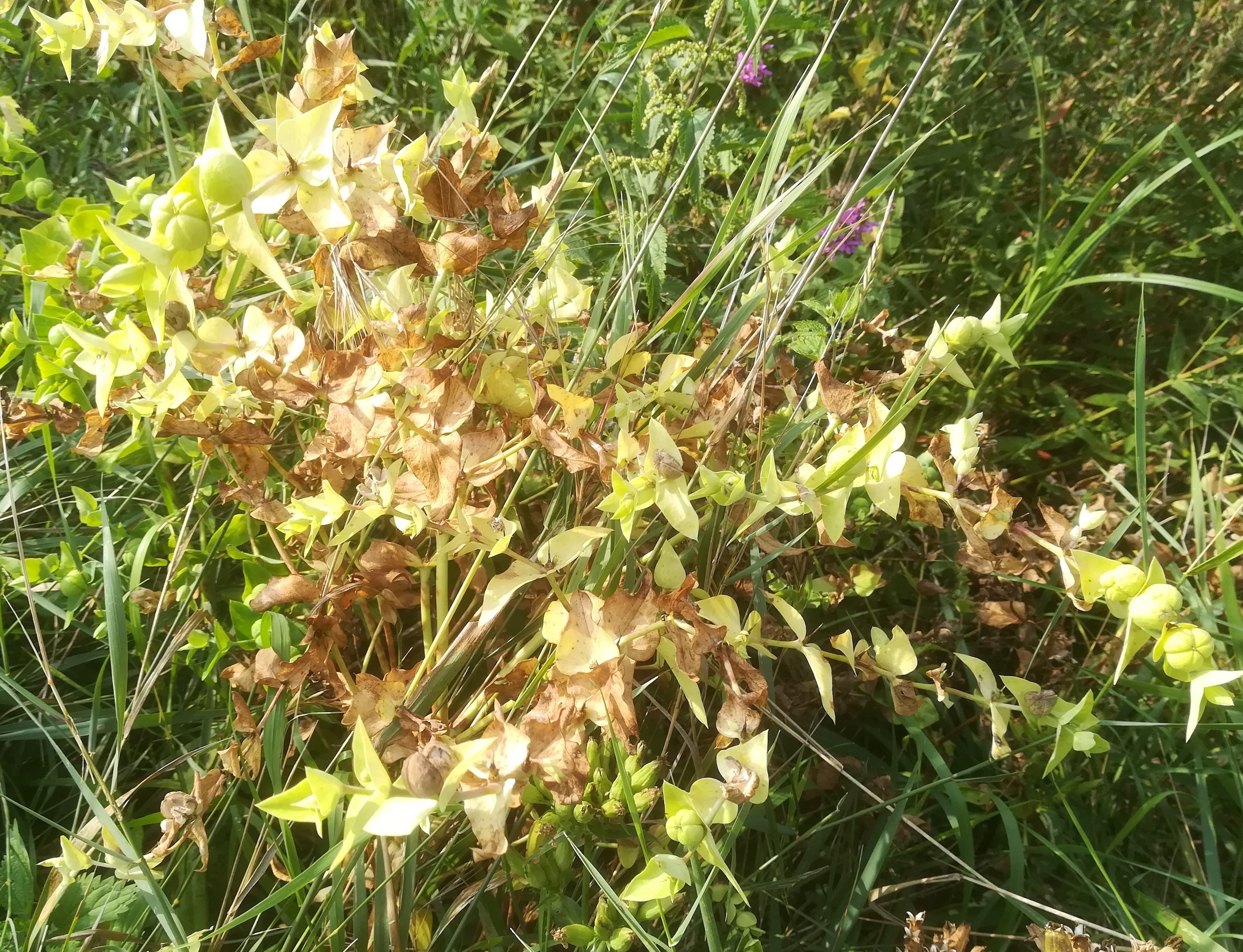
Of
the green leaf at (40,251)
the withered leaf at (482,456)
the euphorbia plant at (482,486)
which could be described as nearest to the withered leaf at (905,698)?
the euphorbia plant at (482,486)

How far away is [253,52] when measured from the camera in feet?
2.55

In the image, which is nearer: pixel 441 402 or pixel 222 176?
pixel 222 176

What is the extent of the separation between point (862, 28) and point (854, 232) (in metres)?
0.38

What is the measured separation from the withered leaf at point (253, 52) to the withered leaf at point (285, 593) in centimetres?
44

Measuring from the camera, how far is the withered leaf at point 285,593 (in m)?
0.76

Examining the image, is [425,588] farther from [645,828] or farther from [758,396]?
[758,396]

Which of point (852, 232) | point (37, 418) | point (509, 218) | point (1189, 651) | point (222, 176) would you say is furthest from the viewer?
point (852, 232)

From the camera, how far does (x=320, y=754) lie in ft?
2.99

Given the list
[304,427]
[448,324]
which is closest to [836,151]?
[448,324]

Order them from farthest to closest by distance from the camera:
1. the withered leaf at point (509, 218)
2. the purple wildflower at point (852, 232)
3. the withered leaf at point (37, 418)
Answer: the purple wildflower at point (852, 232), the withered leaf at point (37, 418), the withered leaf at point (509, 218)

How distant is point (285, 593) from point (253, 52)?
1.55ft

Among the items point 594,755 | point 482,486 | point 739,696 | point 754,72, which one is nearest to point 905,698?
point 739,696

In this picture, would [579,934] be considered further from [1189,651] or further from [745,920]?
[1189,651]

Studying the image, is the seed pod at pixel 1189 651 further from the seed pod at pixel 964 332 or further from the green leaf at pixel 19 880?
the green leaf at pixel 19 880
